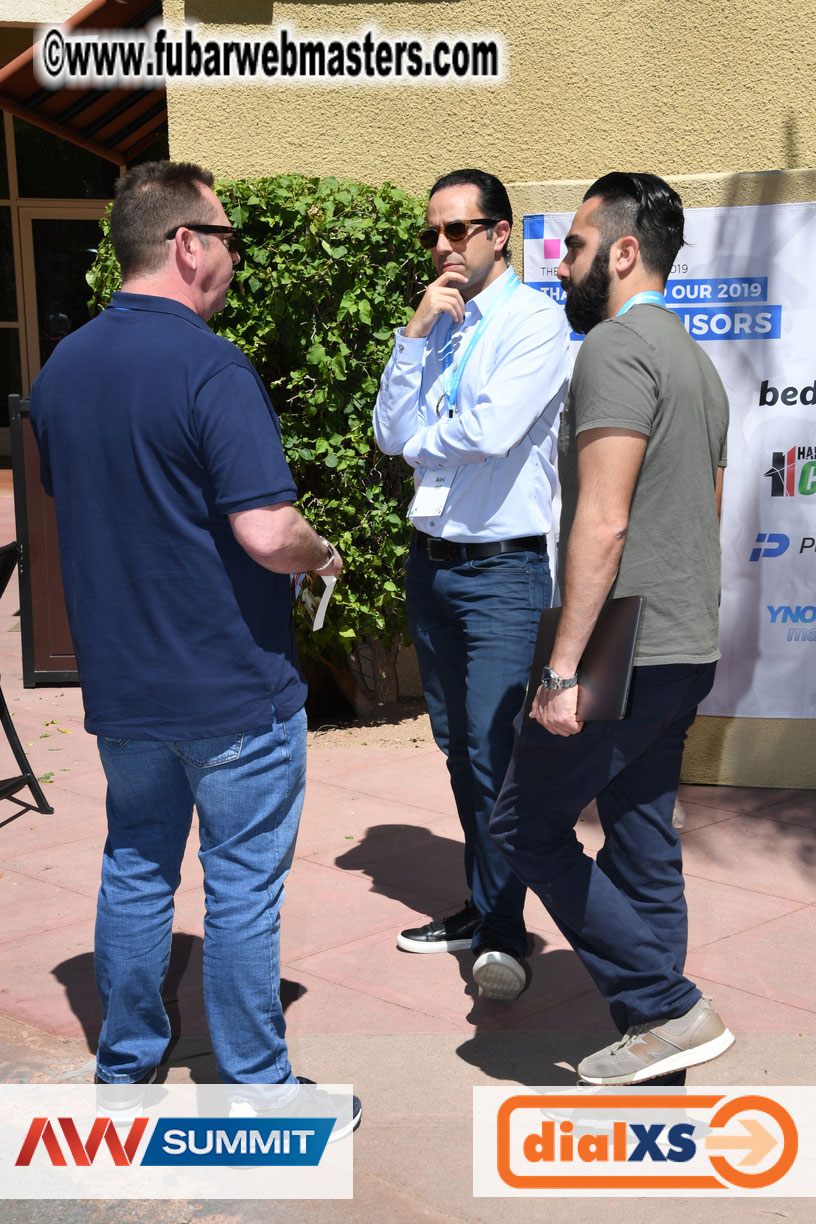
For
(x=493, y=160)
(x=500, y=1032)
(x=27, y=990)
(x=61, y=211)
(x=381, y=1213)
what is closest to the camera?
(x=381, y=1213)

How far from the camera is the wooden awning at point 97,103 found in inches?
364

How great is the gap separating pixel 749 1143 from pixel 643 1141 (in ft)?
0.80

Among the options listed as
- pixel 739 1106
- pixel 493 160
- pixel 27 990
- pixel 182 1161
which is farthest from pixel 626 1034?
pixel 493 160

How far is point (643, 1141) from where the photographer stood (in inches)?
122

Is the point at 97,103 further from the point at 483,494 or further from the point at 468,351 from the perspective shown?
the point at 483,494

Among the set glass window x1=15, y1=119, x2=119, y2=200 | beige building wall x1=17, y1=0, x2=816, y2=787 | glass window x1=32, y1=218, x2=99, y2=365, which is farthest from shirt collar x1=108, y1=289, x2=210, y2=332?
glass window x1=32, y1=218, x2=99, y2=365

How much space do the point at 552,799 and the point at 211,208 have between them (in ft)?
5.12

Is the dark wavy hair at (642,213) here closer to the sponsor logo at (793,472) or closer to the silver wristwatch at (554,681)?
the silver wristwatch at (554,681)

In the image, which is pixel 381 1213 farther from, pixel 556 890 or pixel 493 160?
pixel 493 160

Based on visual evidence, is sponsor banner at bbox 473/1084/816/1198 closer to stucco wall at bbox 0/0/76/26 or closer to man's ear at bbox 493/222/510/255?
man's ear at bbox 493/222/510/255

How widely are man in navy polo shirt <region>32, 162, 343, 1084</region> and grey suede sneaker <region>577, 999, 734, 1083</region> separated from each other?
0.77m

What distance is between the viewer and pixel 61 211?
18.0 m

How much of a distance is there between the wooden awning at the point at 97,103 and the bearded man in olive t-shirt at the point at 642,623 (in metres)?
7.07

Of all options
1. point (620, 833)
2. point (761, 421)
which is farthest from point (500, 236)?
point (761, 421)
